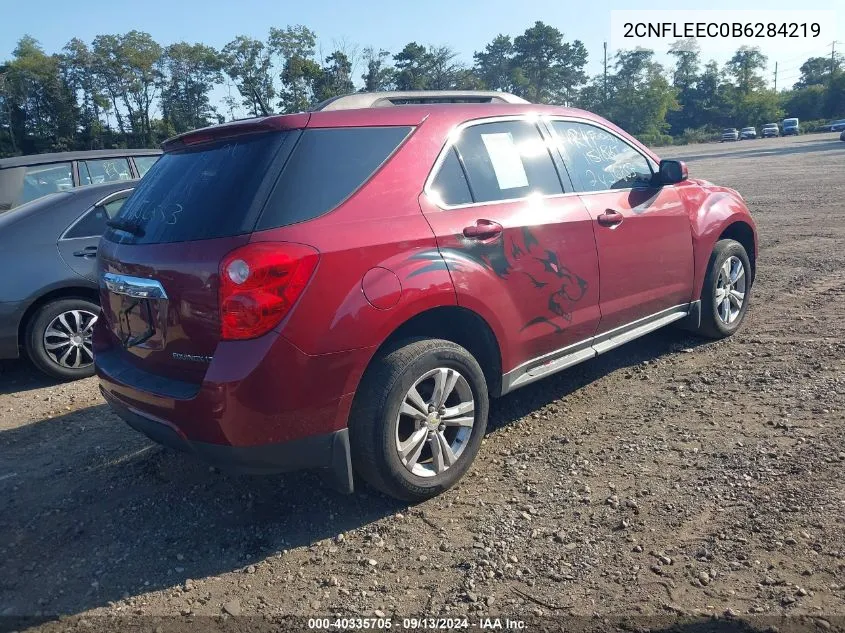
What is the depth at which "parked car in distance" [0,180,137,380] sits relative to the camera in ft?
17.3

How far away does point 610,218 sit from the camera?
4.18 m

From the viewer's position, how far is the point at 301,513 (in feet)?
11.0

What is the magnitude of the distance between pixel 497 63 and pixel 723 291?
82713 millimetres

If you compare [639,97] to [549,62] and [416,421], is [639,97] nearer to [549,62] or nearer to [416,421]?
[549,62]

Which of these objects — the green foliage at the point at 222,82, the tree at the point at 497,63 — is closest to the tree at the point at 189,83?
the green foliage at the point at 222,82

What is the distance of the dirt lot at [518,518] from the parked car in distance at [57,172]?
3217mm

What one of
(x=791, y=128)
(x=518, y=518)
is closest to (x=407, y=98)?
(x=518, y=518)

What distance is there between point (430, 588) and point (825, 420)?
2.53 meters

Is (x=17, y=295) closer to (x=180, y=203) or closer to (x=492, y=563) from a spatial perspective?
(x=180, y=203)

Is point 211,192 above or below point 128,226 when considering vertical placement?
above

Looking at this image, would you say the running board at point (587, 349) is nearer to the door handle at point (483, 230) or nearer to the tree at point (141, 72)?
the door handle at point (483, 230)

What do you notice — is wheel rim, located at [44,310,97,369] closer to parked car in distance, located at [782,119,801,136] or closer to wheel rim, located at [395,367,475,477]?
wheel rim, located at [395,367,475,477]

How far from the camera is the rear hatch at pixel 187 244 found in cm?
284

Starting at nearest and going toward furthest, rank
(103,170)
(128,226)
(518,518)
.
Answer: (518,518) → (128,226) → (103,170)
